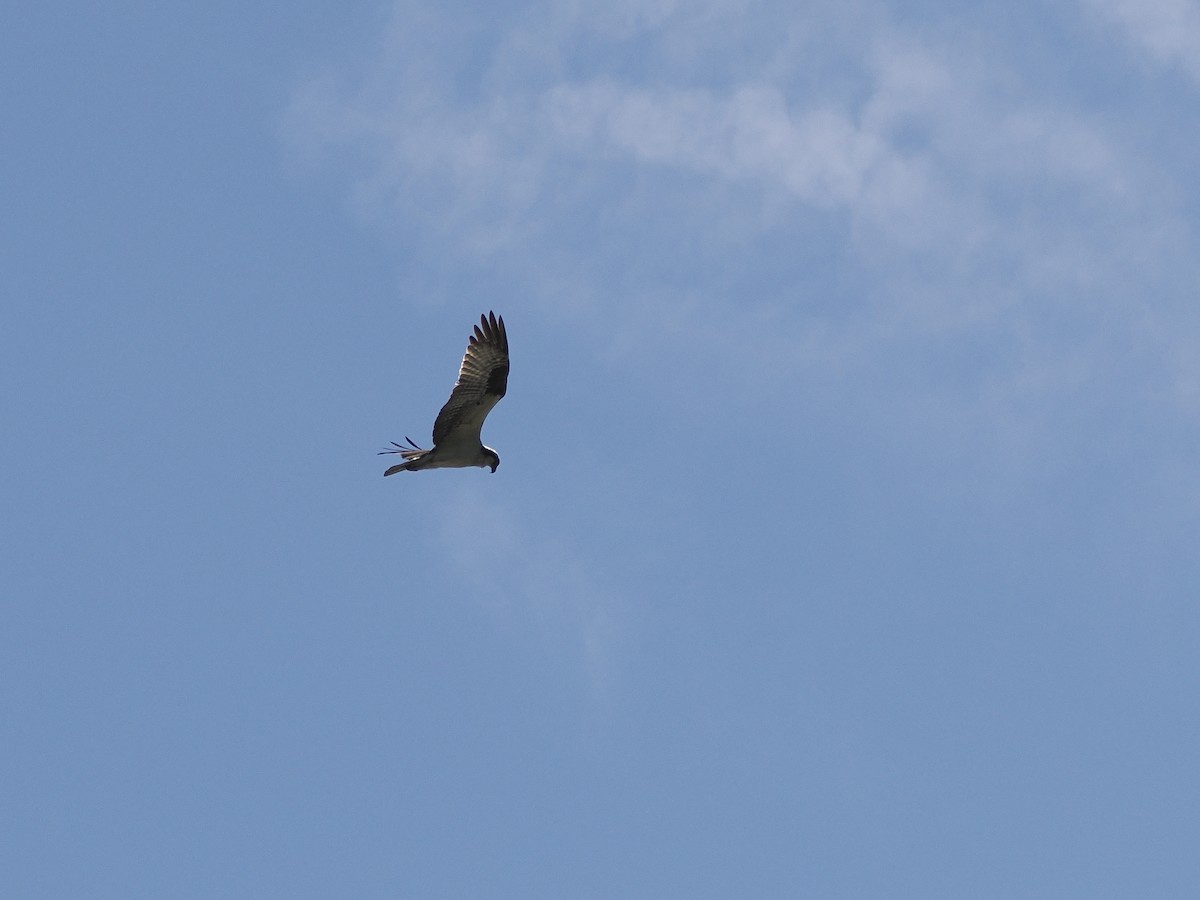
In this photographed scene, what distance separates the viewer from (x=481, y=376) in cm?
7400

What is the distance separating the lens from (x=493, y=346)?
73.9 meters

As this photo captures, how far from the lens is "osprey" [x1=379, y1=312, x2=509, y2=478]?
242 feet

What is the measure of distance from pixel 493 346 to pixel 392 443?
3.40m

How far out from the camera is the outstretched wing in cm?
7388

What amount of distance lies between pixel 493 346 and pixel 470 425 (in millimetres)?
2016

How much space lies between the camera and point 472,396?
74125mm

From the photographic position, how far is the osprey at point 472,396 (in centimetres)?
7388

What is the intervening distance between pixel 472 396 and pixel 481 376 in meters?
0.51

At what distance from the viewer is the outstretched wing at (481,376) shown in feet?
242

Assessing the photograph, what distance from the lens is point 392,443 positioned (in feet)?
246

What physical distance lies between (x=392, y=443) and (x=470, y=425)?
188 centimetres
